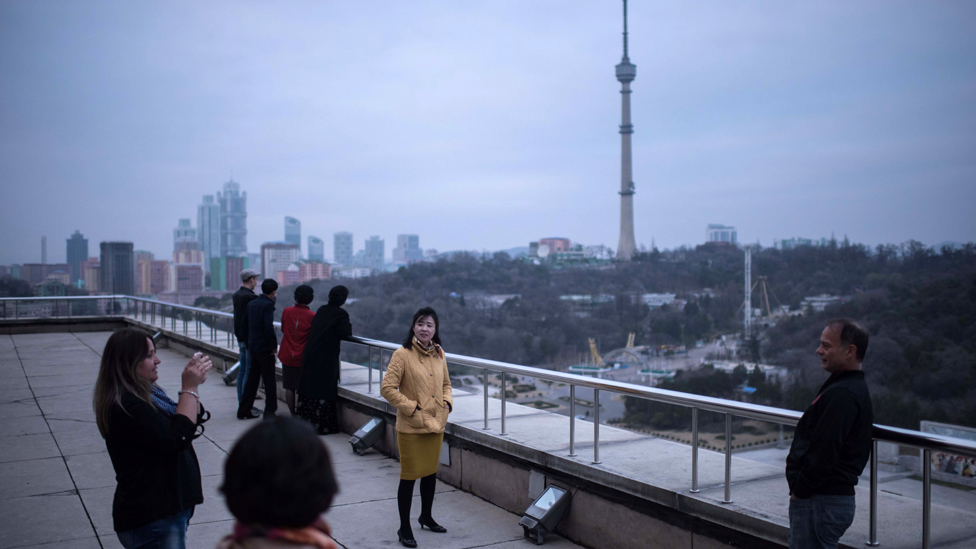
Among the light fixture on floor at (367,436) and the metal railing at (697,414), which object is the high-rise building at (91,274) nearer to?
the metal railing at (697,414)

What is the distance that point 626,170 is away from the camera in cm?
16325

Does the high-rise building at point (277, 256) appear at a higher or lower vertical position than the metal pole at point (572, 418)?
higher

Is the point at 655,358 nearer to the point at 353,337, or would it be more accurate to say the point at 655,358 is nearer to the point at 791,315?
the point at 791,315

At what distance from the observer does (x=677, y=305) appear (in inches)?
3570

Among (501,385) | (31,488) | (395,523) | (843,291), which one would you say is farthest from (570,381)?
(843,291)

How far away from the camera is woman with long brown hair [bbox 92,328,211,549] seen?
279 centimetres

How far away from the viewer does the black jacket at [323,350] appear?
25.6 feet

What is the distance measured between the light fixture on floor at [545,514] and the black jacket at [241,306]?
5662 millimetres

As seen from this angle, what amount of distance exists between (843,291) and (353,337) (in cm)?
7952

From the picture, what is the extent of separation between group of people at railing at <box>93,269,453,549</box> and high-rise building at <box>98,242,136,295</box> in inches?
831

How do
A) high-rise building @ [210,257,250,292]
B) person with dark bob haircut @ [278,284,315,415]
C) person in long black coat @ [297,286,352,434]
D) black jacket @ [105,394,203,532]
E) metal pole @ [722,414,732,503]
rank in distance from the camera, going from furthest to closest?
high-rise building @ [210,257,250,292] < person with dark bob haircut @ [278,284,315,415] < person in long black coat @ [297,286,352,434] < metal pole @ [722,414,732,503] < black jacket @ [105,394,203,532]

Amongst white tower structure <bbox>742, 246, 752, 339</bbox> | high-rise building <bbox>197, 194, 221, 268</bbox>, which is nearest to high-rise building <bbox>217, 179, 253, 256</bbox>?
high-rise building <bbox>197, 194, 221, 268</bbox>

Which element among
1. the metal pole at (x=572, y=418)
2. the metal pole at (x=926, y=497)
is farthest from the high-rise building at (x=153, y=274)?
the metal pole at (x=926, y=497)

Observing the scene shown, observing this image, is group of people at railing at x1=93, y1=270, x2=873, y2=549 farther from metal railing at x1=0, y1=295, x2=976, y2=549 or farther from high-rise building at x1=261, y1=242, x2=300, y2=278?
high-rise building at x1=261, y1=242, x2=300, y2=278
